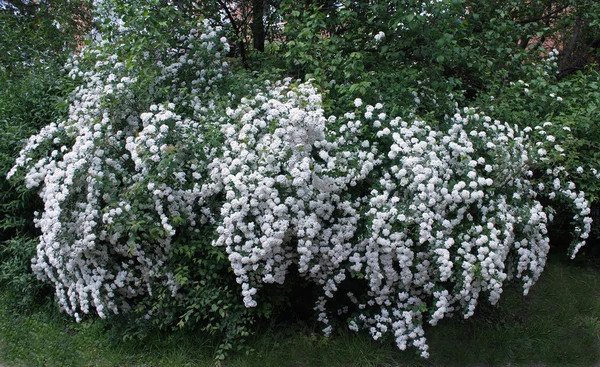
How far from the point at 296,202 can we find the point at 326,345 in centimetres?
118

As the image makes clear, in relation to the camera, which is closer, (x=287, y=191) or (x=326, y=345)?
(x=287, y=191)

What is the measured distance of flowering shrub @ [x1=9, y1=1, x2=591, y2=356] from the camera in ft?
12.0

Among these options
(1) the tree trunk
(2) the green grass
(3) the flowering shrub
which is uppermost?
(1) the tree trunk

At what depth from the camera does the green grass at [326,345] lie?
4.02 meters

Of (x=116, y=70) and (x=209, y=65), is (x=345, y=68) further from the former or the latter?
(x=116, y=70)

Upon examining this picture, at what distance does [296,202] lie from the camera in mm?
3654

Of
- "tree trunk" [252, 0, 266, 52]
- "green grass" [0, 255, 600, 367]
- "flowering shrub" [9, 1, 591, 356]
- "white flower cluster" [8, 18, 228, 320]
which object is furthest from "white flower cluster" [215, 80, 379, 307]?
"tree trunk" [252, 0, 266, 52]

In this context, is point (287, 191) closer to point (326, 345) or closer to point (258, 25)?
point (326, 345)

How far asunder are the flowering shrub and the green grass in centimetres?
20

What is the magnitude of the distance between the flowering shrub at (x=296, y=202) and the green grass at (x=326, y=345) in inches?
7.8

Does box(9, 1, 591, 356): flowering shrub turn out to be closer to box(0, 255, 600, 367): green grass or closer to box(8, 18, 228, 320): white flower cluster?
box(8, 18, 228, 320): white flower cluster

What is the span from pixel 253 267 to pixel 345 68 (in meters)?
1.95

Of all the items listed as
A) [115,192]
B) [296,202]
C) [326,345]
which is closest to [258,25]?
[115,192]

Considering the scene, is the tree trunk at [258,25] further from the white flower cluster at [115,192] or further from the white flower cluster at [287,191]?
the white flower cluster at [287,191]
